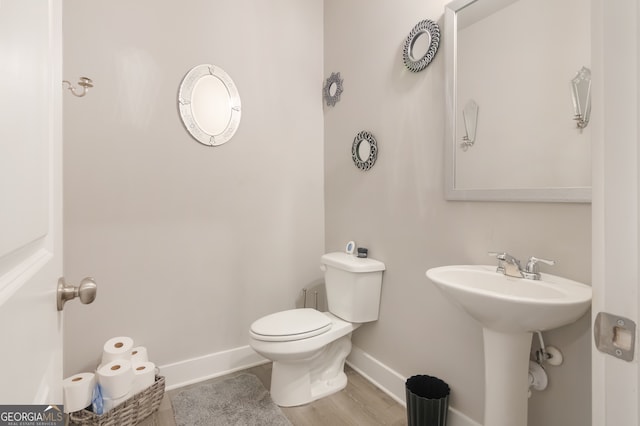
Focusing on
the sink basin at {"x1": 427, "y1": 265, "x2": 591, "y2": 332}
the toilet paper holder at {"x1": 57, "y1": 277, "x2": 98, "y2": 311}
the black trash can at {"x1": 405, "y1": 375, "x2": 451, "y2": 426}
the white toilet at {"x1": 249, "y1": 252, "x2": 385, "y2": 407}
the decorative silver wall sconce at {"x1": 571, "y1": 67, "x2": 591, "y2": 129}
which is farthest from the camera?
the white toilet at {"x1": 249, "y1": 252, "x2": 385, "y2": 407}

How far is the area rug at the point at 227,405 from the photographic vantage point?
1607mm

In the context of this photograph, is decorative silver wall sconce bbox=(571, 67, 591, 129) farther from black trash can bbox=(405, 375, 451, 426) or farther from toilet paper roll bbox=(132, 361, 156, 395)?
toilet paper roll bbox=(132, 361, 156, 395)

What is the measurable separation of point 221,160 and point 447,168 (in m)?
1.41

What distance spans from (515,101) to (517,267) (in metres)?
0.68

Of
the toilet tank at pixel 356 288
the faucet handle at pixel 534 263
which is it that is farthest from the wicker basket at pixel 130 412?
the faucet handle at pixel 534 263

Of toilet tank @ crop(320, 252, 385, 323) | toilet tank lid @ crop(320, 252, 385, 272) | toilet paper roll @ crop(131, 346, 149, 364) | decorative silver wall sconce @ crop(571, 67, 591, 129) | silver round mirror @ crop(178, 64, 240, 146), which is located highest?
silver round mirror @ crop(178, 64, 240, 146)

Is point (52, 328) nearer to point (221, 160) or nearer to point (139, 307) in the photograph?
point (139, 307)

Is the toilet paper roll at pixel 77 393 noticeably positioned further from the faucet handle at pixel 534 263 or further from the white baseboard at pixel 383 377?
the faucet handle at pixel 534 263

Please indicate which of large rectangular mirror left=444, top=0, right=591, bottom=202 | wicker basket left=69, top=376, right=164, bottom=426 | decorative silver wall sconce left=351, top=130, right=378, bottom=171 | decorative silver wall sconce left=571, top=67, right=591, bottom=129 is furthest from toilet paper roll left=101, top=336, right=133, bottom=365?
decorative silver wall sconce left=571, top=67, right=591, bottom=129

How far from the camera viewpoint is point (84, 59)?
168 cm


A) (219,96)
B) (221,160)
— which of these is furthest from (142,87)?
(221,160)

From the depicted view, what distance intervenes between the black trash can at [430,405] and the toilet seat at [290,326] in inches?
21.4

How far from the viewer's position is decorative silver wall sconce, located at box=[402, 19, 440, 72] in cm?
156

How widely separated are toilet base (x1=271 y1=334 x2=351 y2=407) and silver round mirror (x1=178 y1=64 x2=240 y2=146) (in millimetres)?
1474
